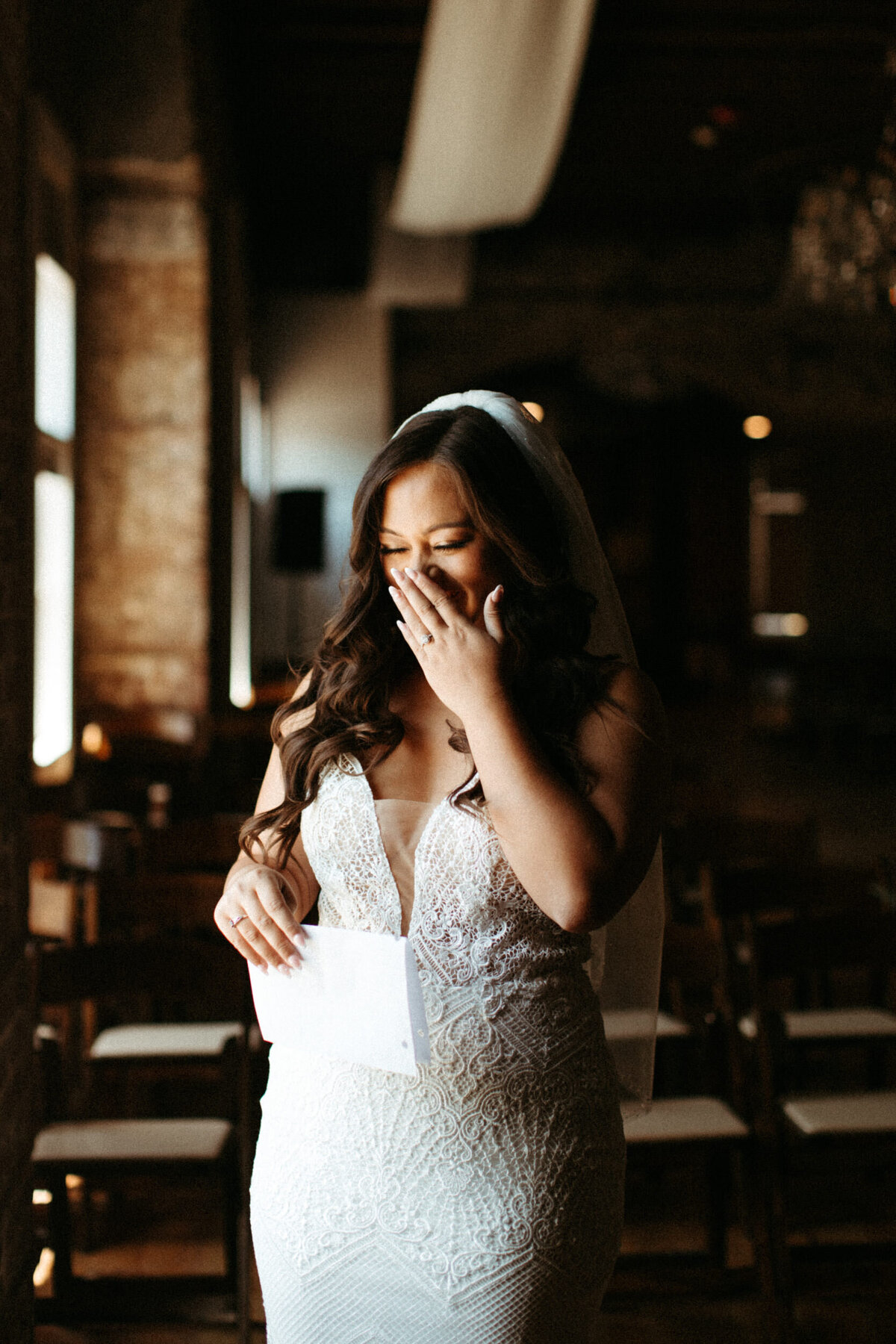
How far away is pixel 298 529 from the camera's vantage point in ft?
31.5

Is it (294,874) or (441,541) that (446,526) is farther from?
(294,874)

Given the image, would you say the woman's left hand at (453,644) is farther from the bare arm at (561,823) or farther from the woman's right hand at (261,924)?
the woman's right hand at (261,924)

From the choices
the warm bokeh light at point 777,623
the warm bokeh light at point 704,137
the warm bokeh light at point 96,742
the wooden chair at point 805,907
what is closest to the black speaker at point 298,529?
the warm bokeh light at point 96,742

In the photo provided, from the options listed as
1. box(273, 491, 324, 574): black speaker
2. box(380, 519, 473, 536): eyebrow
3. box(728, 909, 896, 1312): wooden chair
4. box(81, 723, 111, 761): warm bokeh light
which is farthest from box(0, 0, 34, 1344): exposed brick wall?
box(273, 491, 324, 574): black speaker

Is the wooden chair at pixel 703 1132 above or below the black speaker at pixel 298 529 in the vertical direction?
below

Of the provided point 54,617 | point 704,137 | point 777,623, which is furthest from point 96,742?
point 777,623

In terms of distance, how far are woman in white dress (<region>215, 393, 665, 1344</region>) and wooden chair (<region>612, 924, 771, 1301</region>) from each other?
1227 millimetres

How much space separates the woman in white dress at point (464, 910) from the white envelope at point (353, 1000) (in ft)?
0.11

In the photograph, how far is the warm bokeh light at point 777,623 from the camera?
1755 centimetres

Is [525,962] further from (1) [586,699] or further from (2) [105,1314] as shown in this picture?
(2) [105,1314]

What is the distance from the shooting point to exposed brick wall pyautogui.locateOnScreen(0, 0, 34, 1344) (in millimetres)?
1878

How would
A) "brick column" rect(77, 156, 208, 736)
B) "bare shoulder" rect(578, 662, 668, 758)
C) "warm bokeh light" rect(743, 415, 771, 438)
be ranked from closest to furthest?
"bare shoulder" rect(578, 662, 668, 758) < "brick column" rect(77, 156, 208, 736) < "warm bokeh light" rect(743, 415, 771, 438)

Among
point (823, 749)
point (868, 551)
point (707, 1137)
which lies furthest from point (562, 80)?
point (868, 551)

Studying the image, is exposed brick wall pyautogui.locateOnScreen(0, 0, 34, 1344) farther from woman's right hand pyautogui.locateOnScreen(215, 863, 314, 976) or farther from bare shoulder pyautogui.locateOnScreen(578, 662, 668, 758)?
bare shoulder pyautogui.locateOnScreen(578, 662, 668, 758)
